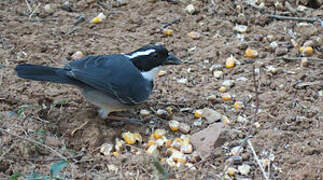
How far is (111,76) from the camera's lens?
5363 mm

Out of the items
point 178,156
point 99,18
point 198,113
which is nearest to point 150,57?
point 198,113

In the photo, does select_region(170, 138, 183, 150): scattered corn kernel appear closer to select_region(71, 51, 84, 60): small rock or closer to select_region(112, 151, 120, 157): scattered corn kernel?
select_region(112, 151, 120, 157): scattered corn kernel

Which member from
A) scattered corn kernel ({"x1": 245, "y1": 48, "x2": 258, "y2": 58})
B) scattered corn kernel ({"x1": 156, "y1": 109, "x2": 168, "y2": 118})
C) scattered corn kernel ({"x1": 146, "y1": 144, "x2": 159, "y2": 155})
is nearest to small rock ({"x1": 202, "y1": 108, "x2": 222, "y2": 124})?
scattered corn kernel ({"x1": 156, "y1": 109, "x2": 168, "y2": 118})

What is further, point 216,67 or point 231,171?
point 216,67

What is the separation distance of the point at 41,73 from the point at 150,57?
1.22 metres

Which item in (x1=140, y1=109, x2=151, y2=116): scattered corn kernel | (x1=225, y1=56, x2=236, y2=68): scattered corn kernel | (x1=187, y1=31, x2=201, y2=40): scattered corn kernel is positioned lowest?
(x1=140, y1=109, x2=151, y2=116): scattered corn kernel

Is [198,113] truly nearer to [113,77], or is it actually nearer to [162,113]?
[162,113]

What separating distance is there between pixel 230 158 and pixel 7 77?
2.68 metres

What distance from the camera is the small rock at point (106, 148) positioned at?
16.1 feet

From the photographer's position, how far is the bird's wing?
524 centimetres

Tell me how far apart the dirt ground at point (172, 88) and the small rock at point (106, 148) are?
56 millimetres

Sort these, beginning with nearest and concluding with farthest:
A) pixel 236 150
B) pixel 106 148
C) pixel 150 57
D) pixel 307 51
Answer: pixel 236 150 < pixel 106 148 < pixel 150 57 < pixel 307 51

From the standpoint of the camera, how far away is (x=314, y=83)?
5793 millimetres

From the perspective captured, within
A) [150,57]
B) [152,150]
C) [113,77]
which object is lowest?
[152,150]
